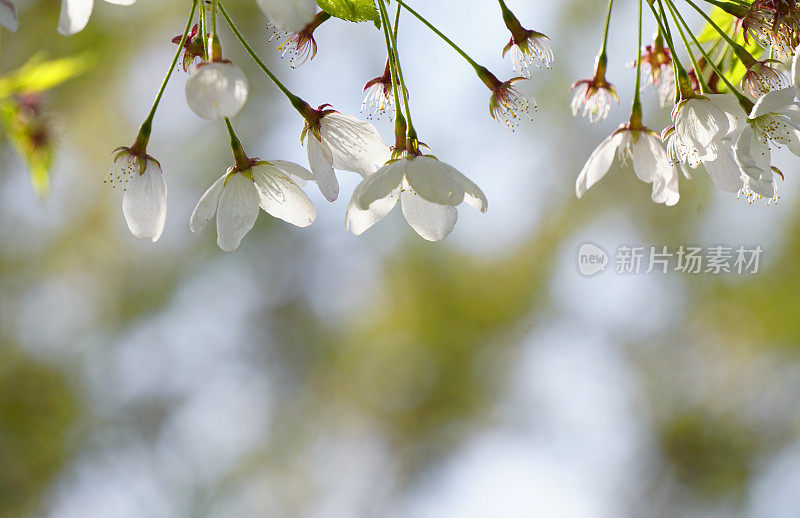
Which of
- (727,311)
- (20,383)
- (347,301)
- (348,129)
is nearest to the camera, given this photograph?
(348,129)

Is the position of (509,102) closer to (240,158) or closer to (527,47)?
(527,47)

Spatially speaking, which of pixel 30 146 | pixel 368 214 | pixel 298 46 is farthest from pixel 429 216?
pixel 30 146

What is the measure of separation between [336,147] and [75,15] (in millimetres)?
149

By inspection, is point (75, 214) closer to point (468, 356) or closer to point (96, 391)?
point (96, 391)

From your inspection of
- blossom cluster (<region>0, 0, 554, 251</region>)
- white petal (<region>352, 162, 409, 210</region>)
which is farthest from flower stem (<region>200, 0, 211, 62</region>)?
white petal (<region>352, 162, 409, 210</region>)

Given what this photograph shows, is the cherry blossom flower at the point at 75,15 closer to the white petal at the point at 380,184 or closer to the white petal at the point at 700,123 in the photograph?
the white petal at the point at 380,184

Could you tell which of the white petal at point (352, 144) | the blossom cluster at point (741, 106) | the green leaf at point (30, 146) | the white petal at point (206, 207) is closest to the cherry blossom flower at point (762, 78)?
the blossom cluster at point (741, 106)

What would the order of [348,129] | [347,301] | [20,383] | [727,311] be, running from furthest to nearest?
[347,301], [20,383], [727,311], [348,129]

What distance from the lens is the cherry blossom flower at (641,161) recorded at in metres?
0.48

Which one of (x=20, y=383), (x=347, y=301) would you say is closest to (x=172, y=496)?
(x=20, y=383)

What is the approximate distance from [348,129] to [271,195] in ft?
0.24

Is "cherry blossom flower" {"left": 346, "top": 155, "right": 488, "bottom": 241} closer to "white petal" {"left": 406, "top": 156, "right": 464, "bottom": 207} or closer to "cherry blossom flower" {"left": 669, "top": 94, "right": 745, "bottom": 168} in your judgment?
"white petal" {"left": 406, "top": 156, "right": 464, "bottom": 207}

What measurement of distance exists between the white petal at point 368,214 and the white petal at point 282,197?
1.5 inches

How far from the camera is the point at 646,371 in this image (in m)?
3.41
